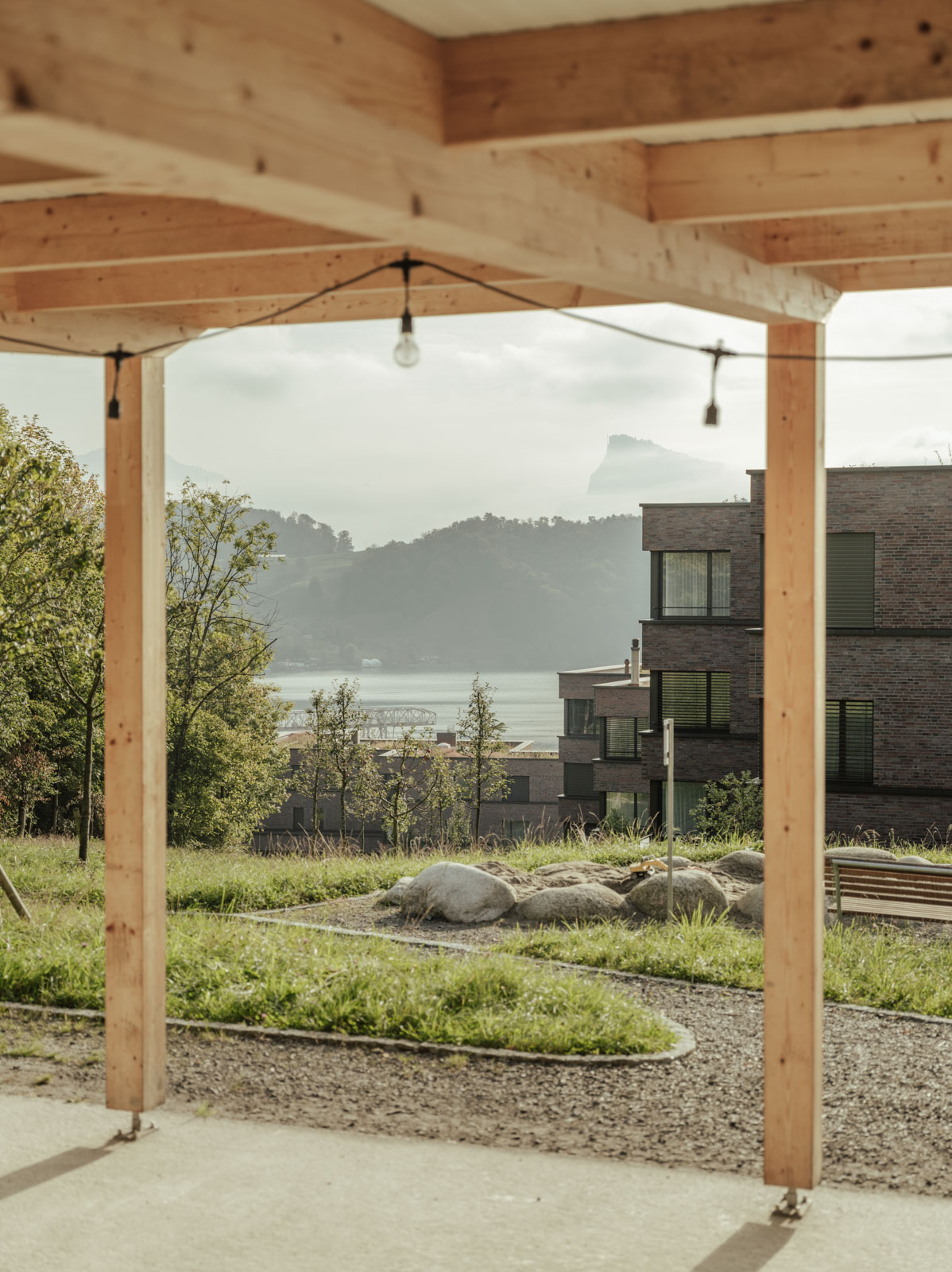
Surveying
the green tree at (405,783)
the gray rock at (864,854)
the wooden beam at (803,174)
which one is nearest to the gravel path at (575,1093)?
the wooden beam at (803,174)

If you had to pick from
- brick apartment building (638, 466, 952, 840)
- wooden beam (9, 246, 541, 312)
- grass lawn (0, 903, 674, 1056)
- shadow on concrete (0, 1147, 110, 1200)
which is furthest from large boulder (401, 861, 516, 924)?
brick apartment building (638, 466, 952, 840)

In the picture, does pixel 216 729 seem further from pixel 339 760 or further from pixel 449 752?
pixel 449 752

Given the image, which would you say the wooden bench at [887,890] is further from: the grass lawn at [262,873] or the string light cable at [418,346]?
the string light cable at [418,346]

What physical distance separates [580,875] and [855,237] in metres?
8.40

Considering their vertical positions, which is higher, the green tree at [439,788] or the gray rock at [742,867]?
the gray rock at [742,867]

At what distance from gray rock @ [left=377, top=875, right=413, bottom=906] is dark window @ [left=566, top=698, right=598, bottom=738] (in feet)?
105

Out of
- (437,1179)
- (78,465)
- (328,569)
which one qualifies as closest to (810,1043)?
(437,1179)

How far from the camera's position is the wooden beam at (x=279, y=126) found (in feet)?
7.23

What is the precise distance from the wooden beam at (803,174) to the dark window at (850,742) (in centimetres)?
2127

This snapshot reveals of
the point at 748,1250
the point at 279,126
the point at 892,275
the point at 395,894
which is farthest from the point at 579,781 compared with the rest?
the point at 279,126

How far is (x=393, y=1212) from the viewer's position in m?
4.95

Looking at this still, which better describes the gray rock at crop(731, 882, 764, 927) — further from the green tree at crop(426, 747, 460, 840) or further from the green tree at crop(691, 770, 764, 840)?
the green tree at crop(426, 747, 460, 840)

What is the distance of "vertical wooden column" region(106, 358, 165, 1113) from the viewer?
5.86 m

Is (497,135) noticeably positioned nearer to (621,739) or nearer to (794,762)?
(794,762)
